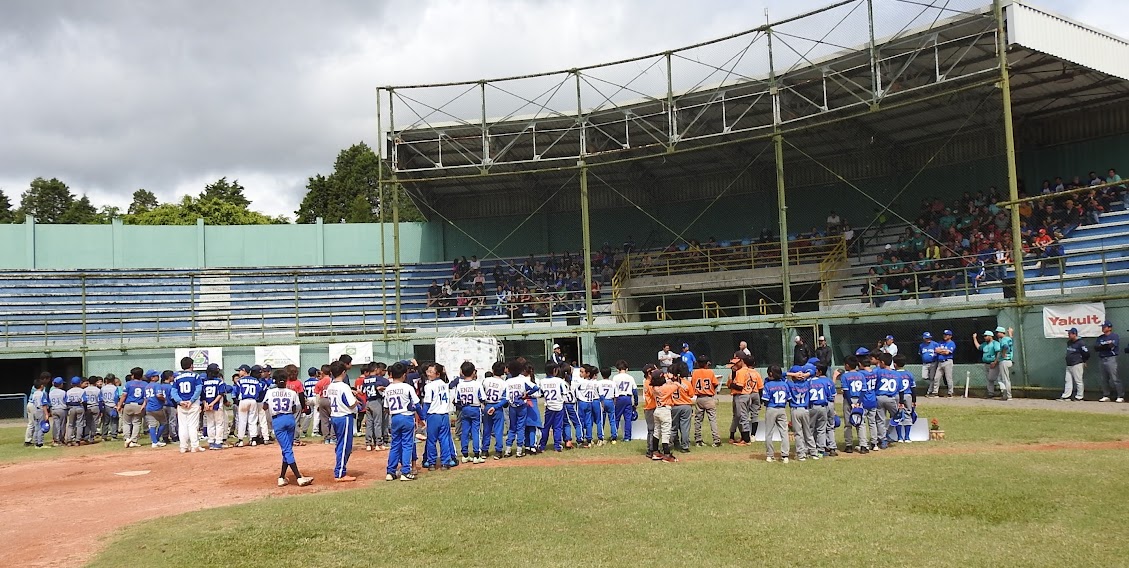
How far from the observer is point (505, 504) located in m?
10.4

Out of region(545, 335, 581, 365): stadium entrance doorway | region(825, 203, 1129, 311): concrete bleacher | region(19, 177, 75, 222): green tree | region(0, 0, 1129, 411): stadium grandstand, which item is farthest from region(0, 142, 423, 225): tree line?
region(825, 203, 1129, 311): concrete bleacher

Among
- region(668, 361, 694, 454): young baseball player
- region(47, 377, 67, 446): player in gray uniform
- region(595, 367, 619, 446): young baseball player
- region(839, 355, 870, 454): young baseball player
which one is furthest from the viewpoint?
region(47, 377, 67, 446): player in gray uniform

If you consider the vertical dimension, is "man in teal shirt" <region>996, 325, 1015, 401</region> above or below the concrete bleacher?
below

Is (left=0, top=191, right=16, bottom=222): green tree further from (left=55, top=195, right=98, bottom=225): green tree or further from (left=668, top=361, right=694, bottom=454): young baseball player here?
(left=668, top=361, right=694, bottom=454): young baseball player

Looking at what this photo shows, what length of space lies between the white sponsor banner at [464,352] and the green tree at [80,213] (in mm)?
49809

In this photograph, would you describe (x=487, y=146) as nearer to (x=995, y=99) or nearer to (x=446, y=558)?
(x=995, y=99)

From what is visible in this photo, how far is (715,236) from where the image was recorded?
35.7m

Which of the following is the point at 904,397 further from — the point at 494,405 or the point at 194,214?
the point at 194,214

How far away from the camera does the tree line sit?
5784 cm

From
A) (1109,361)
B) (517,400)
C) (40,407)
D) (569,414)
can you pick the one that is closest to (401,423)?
(517,400)

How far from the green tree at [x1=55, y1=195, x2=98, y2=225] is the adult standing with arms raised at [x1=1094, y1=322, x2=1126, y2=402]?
66.9 m

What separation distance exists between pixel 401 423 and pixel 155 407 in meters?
8.54

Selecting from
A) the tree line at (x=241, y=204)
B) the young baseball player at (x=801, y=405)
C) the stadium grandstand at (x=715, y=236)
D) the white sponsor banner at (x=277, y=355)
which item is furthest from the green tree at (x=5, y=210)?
the young baseball player at (x=801, y=405)

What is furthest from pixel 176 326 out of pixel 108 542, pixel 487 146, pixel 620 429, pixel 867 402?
pixel 867 402
